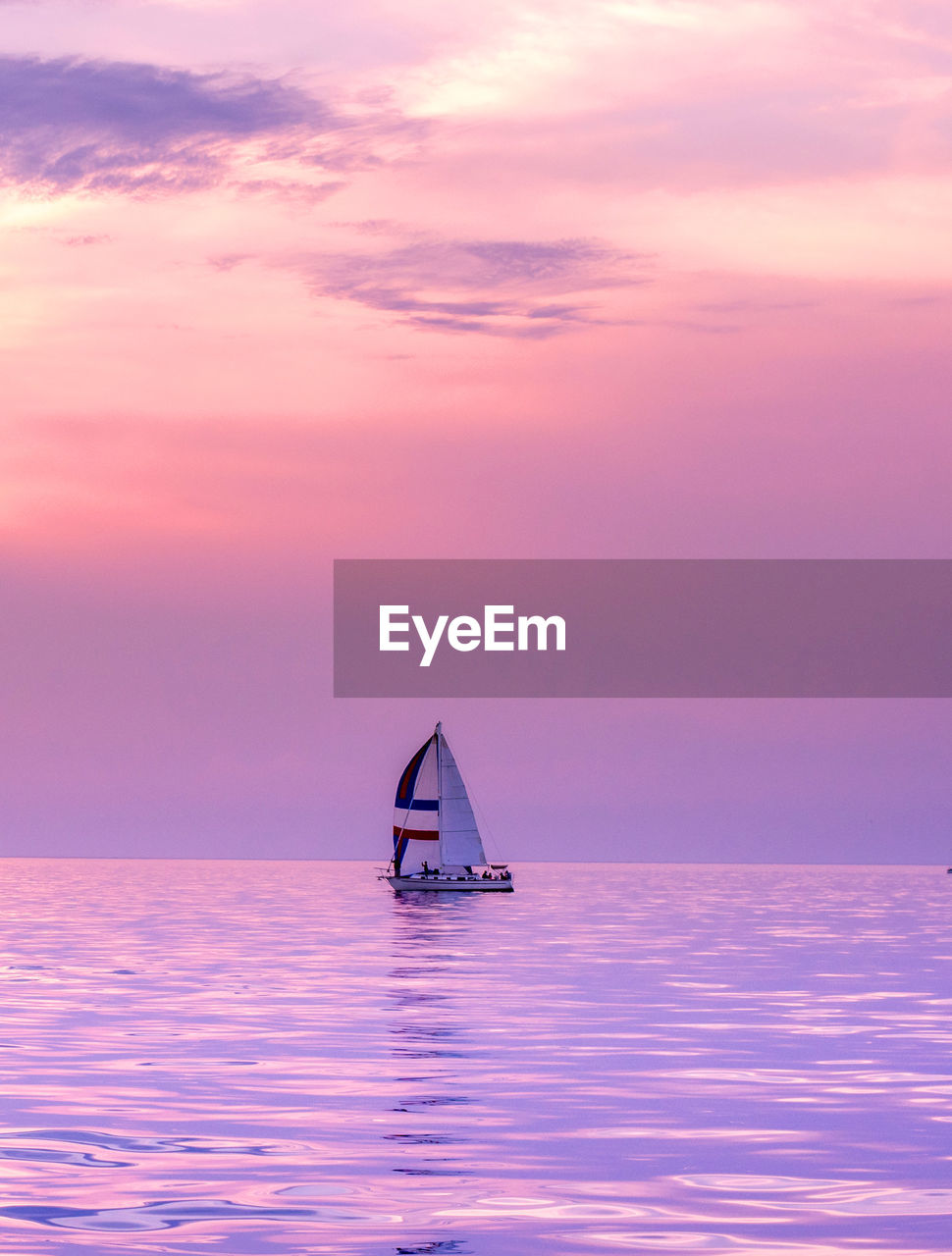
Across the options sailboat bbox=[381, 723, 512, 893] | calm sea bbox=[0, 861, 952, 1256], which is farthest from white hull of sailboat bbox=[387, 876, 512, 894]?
calm sea bbox=[0, 861, 952, 1256]

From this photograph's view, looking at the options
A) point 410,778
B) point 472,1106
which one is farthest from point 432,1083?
point 410,778

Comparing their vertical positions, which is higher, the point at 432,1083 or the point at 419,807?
the point at 419,807

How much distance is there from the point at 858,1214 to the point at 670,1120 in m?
7.22

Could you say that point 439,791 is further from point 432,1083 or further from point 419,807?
point 432,1083

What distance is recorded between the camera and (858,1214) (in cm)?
2064

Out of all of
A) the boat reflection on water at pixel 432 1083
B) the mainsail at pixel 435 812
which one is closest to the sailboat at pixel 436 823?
the mainsail at pixel 435 812

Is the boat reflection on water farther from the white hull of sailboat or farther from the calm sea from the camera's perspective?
the white hull of sailboat

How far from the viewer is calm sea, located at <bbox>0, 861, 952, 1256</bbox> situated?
19.8m

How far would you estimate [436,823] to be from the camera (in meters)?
133

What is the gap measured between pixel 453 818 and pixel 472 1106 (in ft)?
343

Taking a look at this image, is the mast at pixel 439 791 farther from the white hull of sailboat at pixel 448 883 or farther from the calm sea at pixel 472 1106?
the calm sea at pixel 472 1106

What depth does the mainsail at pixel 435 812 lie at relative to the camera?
13250cm

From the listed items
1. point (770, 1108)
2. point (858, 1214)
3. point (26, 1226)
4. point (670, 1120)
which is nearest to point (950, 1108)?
point (770, 1108)

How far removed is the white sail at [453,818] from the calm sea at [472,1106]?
6490 cm
